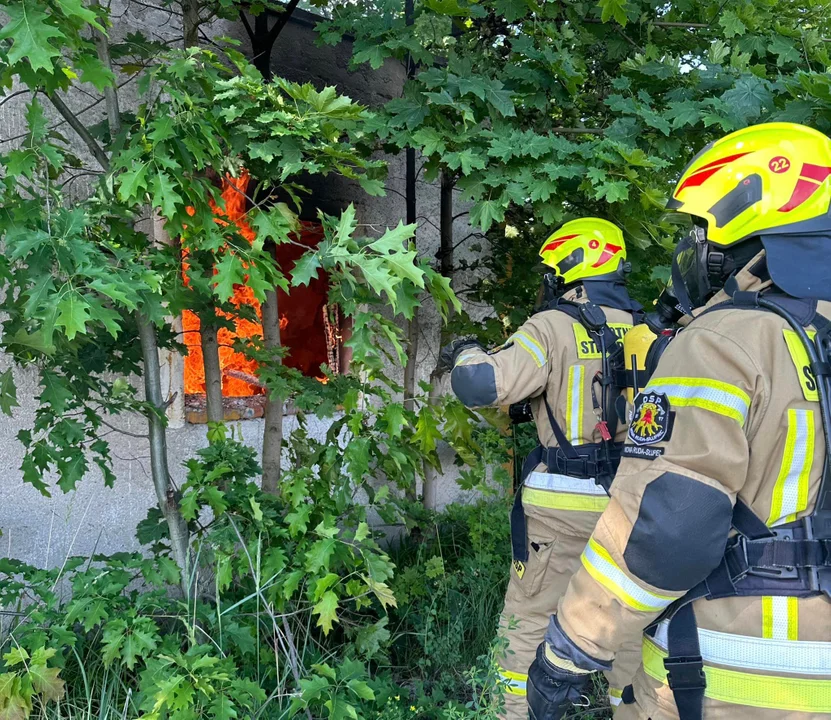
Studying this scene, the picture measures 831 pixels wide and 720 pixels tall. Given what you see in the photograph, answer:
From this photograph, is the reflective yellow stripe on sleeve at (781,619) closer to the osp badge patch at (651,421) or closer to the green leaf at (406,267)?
the osp badge patch at (651,421)

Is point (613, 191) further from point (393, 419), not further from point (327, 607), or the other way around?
point (327, 607)

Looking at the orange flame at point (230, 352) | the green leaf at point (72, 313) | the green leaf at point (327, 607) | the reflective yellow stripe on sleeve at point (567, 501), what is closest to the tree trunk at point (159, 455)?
the green leaf at point (327, 607)

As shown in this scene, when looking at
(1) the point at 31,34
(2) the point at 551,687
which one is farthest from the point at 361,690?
(1) the point at 31,34

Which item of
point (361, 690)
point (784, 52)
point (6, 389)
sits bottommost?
point (361, 690)

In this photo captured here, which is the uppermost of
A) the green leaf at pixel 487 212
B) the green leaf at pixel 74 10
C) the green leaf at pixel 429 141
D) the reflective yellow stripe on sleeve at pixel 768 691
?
the green leaf at pixel 74 10

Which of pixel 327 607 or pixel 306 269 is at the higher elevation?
pixel 306 269

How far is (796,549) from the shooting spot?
1366mm

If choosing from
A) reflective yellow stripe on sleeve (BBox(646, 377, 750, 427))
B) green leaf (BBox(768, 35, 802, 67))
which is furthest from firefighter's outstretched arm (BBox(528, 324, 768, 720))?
green leaf (BBox(768, 35, 802, 67))

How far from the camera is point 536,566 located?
281 centimetres

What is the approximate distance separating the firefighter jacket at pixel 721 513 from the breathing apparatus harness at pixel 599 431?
53.8 inches

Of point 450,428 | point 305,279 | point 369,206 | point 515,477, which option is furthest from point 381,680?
point 369,206

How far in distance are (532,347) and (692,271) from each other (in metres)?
1.25

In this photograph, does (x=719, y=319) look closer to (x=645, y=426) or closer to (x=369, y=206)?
(x=645, y=426)

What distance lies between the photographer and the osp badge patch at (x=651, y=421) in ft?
4.58
